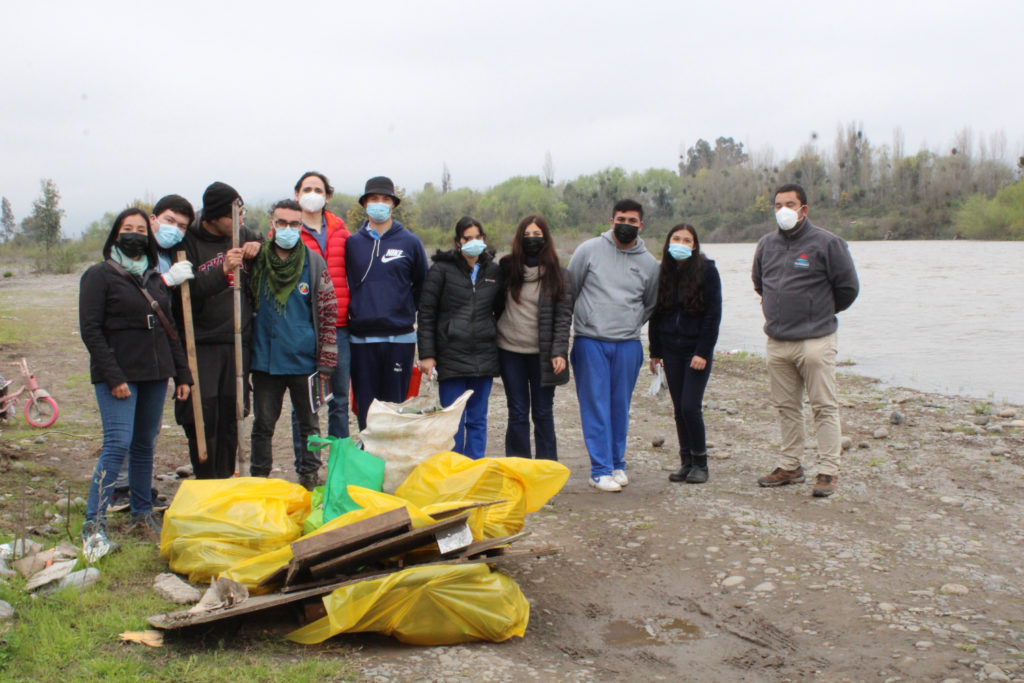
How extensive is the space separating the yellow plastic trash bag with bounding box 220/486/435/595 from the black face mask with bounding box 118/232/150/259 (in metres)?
1.55

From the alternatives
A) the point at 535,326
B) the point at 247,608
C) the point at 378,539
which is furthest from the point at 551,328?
the point at 247,608

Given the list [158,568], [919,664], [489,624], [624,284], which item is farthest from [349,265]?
[919,664]

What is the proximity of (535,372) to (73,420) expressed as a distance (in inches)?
179

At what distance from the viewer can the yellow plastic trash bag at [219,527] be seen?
3.53m

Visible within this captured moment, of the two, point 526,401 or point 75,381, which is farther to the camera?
point 75,381

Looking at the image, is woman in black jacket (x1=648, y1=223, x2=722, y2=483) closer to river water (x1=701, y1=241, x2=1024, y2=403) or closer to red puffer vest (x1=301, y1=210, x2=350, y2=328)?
red puffer vest (x1=301, y1=210, x2=350, y2=328)

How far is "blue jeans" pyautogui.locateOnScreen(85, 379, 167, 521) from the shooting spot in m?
3.85

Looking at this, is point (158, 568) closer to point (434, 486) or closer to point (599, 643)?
point (434, 486)

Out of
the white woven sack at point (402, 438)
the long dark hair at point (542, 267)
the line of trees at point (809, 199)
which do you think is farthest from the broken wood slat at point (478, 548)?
the line of trees at point (809, 199)

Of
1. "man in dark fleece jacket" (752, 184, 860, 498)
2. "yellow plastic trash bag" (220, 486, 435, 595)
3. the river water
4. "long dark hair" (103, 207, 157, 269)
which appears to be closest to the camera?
"yellow plastic trash bag" (220, 486, 435, 595)

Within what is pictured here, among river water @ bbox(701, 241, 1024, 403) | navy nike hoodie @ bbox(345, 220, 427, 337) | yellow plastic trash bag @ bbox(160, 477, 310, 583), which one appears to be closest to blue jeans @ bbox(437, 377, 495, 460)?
navy nike hoodie @ bbox(345, 220, 427, 337)

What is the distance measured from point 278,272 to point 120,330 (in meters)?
0.92

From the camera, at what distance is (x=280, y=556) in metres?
3.37

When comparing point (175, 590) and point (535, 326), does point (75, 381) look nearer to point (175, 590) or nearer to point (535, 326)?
point (535, 326)
